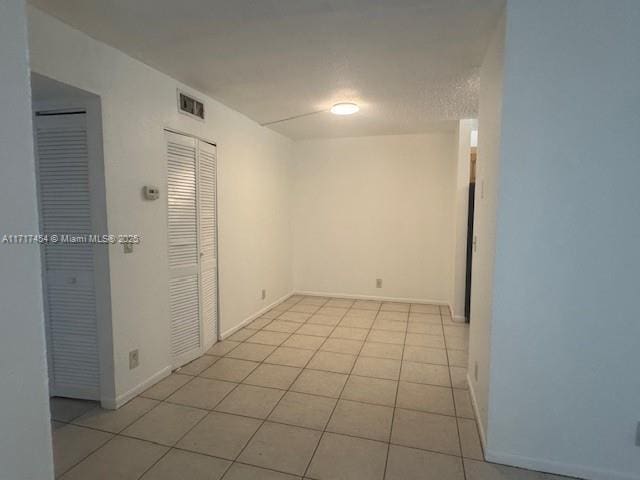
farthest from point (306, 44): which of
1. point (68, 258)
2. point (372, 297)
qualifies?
point (372, 297)

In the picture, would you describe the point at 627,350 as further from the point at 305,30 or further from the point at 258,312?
the point at 258,312

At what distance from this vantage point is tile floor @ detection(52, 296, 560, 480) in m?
1.89

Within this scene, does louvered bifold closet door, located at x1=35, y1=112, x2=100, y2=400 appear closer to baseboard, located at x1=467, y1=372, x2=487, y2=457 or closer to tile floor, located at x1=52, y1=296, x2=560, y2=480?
tile floor, located at x1=52, y1=296, x2=560, y2=480

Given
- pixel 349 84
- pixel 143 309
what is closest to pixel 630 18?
pixel 349 84

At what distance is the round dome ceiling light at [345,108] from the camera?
3.56m

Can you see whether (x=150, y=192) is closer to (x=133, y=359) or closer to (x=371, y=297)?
(x=133, y=359)

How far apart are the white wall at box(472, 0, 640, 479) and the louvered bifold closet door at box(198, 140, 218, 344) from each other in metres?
2.56

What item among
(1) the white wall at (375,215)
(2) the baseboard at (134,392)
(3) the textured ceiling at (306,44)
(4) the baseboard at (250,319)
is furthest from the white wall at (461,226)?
(2) the baseboard at (134,392)

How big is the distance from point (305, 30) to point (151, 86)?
1342 mm

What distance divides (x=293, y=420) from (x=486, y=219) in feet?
5.99

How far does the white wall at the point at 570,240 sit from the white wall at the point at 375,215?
3220mm

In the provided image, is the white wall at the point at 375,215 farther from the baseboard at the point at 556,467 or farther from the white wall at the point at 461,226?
the baseboard at the point at 556,467

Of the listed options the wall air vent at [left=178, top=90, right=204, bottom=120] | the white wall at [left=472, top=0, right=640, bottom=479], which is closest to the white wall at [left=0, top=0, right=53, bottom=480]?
the wall air vent at [left=178, top=90, right=204, bottom=120]

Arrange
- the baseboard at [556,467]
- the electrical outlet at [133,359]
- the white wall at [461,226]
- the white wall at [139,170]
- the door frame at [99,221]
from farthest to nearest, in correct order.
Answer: the white wall at [461,226], the electrical outlet at [133,359], the door frame at [99,221], the white wall at [139,170], the baseboard at [556,467]
